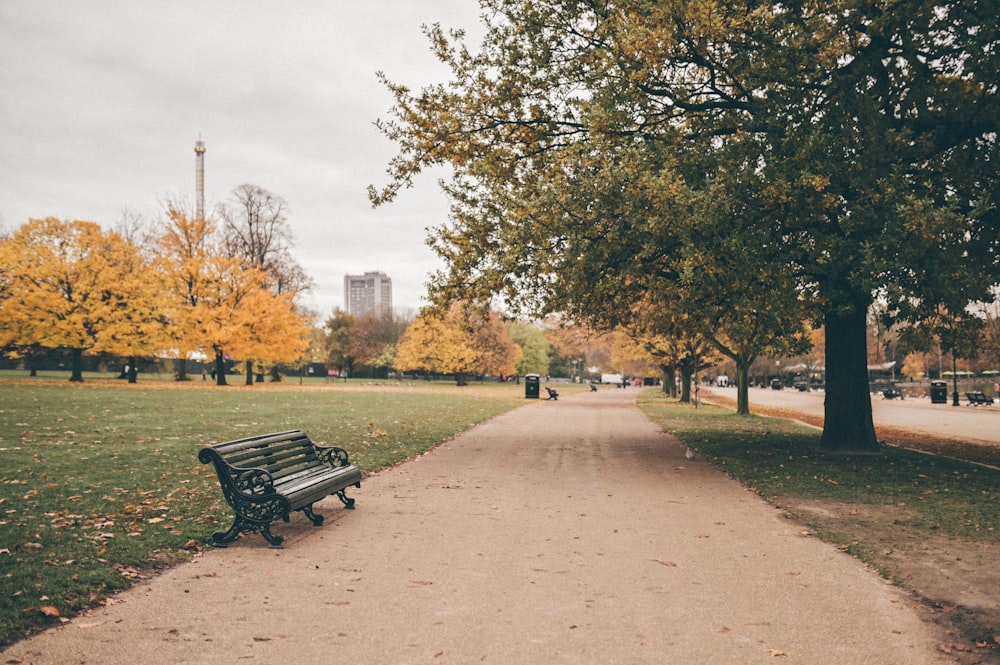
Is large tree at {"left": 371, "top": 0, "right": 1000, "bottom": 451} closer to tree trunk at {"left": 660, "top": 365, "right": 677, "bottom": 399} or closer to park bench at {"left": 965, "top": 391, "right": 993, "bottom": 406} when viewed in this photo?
park bench at {"left": 965, "top": 391, "right": 993, "bottom": 406}

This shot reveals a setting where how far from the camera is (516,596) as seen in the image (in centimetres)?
516

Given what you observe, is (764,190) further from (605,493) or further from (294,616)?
(294,616)

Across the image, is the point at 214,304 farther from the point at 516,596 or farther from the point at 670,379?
the point at 516,596

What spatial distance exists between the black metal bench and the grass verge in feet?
17.5

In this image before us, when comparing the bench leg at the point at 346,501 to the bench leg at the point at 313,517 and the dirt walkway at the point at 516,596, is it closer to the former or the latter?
the dirt walkway at the point at 516,596

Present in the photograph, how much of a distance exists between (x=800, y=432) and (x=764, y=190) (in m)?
10.9

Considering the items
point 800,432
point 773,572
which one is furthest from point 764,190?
point 800,432

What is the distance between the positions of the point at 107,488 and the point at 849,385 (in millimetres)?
13275

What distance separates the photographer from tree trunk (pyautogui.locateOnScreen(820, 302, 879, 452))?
46.2 feet

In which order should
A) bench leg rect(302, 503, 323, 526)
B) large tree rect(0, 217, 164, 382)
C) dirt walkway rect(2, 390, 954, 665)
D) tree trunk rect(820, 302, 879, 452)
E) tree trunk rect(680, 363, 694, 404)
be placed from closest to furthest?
1. dirt walkway rect(2, 390, 954, 665)
2. bench leg rect(302, 503, 323, 526)
3. tree trunk rect(820, 302, 879, 452)
4. large tree rect(0, 217, 164, 382)
5. tree trunk rect(680, 363, 694, 404)

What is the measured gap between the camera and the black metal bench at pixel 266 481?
655 cm

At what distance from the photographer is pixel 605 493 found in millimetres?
9641

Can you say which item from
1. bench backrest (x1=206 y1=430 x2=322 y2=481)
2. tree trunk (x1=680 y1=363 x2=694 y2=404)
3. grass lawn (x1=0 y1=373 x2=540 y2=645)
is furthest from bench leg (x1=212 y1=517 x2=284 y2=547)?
tree trunk (x1=680 y1=363 x2=694 y2=404)

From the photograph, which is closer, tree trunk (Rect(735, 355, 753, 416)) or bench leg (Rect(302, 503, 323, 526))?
bench leg (Rect(302, 503, 323, 526))
